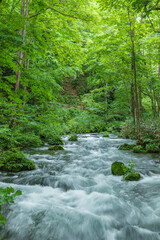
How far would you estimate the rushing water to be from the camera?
2.55 metres

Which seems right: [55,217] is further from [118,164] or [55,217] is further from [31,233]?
[118,164]

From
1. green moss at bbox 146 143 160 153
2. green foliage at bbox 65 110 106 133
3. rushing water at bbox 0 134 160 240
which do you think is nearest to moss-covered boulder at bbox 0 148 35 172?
rushing water at bbox 0 134 160 240

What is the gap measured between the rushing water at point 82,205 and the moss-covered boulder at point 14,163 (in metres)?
0.27

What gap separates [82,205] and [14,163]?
102 inches

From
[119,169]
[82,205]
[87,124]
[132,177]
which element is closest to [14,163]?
[82,205]

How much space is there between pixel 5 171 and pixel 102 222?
3.25 metres

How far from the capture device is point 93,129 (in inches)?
629

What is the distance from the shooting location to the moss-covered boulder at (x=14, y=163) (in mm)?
4789

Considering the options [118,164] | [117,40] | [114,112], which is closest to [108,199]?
[118,164]

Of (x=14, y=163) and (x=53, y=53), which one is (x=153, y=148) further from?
(x=53, y=53)

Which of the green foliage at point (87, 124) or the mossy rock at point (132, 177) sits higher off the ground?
the green foliage at point (87, 124)

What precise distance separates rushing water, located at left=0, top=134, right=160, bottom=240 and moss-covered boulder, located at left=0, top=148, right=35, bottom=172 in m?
0.27

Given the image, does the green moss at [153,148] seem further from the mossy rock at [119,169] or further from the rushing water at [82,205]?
the mossy rock at [119,169]

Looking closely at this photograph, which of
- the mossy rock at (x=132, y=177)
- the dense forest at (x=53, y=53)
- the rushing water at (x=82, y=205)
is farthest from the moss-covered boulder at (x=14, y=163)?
the mossy rock at (x=132, y=177)
